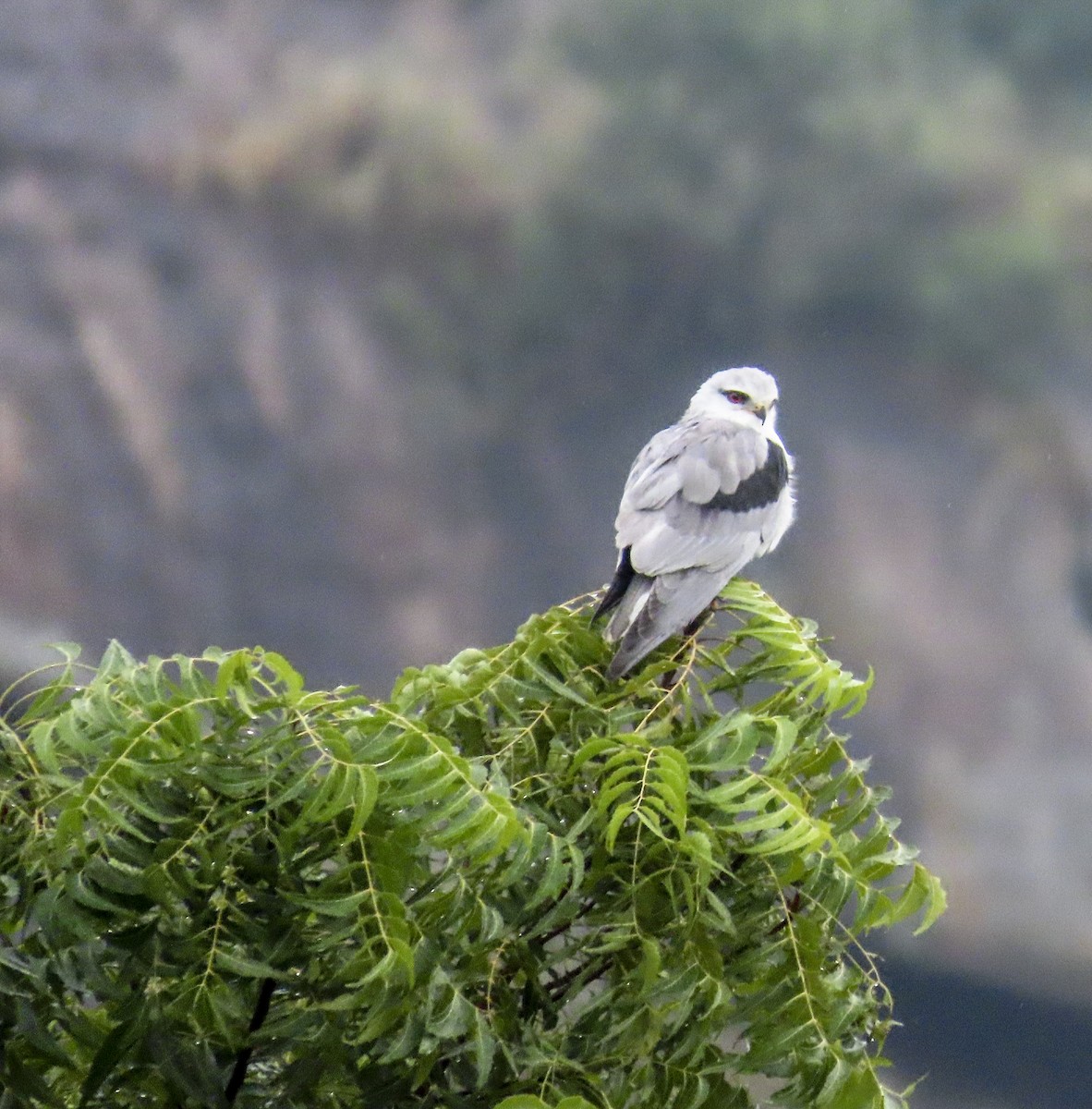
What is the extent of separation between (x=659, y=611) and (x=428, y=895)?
38 centimetres

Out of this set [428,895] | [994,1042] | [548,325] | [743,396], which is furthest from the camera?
[548,325]

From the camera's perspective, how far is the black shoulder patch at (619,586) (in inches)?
52.9

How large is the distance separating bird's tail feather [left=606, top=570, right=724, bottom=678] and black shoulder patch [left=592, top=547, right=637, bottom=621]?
0.05 ft

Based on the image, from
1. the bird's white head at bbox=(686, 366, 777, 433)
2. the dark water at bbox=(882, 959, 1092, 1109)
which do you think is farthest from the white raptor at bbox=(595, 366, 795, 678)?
the dark water at bbox=(882, 959, 1092, 1109)

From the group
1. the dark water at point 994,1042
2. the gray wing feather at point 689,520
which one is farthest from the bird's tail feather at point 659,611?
the dark water at point 994,1042

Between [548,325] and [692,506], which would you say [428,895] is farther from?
[548,325]

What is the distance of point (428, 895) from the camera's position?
1050 millimetres

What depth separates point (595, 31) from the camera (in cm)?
237

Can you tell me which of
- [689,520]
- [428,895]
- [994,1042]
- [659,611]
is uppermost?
[689,520]

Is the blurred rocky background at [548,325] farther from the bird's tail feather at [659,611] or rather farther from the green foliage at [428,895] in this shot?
the green foliage at [428,895]

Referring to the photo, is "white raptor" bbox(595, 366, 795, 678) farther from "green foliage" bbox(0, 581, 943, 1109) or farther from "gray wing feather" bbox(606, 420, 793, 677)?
"green foliage" bbox(0, 581, 943, 1109)

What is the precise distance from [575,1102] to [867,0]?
2.10 metres

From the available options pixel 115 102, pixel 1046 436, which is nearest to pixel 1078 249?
pixel 1046 436

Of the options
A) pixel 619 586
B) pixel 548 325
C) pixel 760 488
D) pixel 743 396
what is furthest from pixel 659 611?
pixel 548 325
